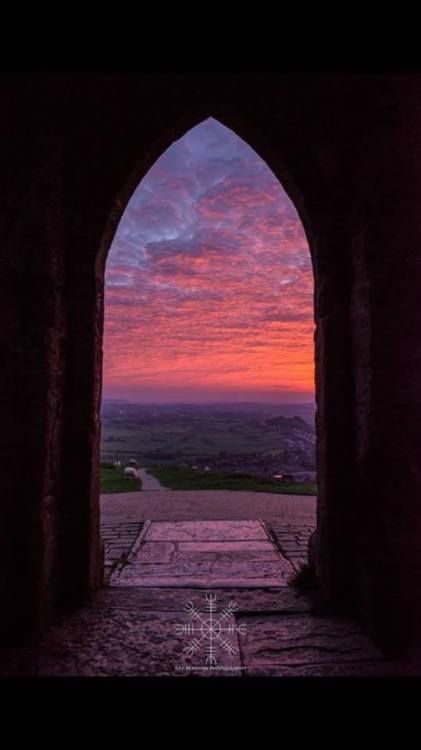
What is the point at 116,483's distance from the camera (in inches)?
388

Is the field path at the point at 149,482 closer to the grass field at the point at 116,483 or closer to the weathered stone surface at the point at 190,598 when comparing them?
the grass field at the point at 116,483

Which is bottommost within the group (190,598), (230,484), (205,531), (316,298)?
(230,484)

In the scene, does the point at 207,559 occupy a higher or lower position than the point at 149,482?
higher

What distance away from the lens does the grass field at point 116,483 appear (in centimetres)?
916

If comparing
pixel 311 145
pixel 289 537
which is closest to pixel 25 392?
pixel 311 145

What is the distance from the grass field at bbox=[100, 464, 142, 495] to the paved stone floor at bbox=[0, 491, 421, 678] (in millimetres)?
4400

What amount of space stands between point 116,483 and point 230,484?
2.48 meters

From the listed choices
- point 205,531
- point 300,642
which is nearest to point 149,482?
point 205,531

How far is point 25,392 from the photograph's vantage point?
274 centimetres

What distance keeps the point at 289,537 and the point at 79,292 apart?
3616mm

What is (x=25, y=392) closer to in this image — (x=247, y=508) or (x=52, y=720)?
(x=52, y=720)

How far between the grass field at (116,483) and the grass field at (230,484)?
0.68 metres

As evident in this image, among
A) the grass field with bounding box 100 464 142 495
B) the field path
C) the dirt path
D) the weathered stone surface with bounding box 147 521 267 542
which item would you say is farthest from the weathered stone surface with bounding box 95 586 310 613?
the field path

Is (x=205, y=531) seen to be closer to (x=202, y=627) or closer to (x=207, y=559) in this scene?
(x=207, y=559)
